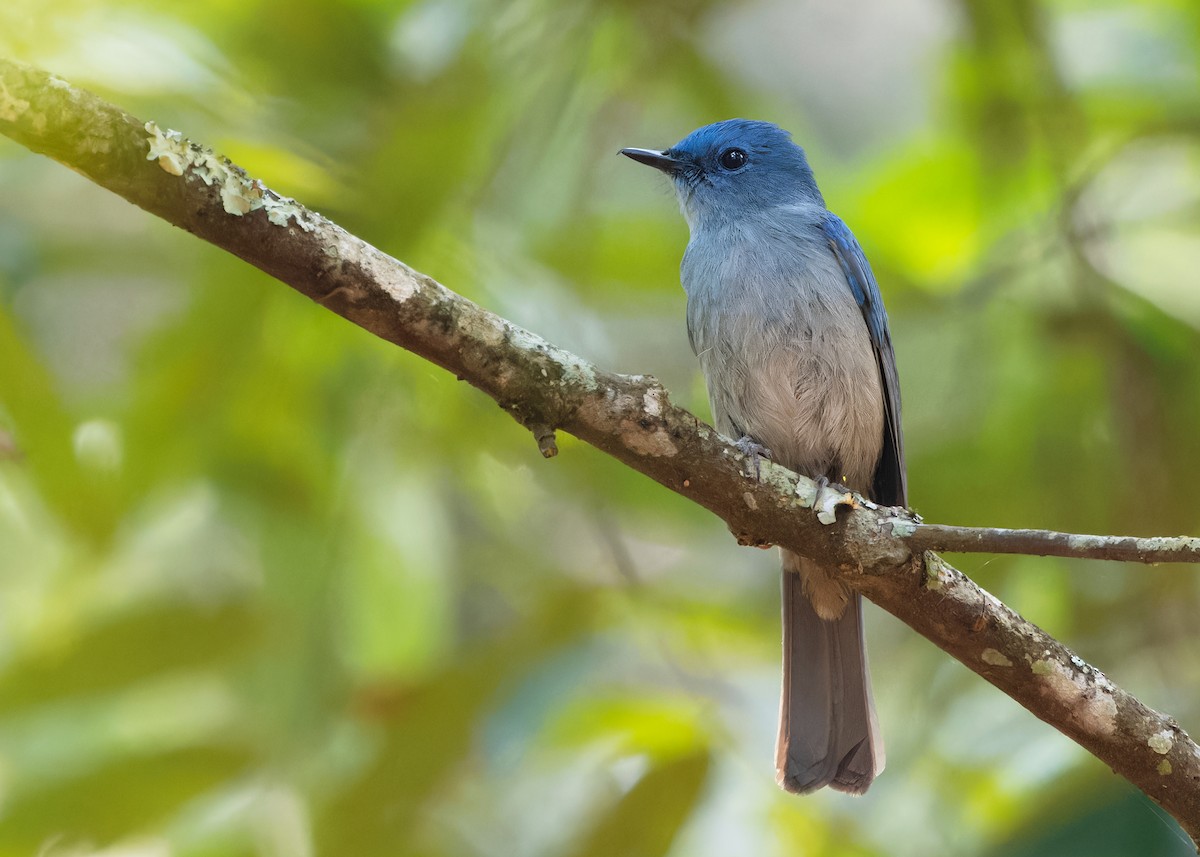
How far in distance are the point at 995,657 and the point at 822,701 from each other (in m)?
1.07

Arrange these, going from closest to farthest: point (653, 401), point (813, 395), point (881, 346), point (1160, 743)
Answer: point (653, 401) → point (1160, 743) → point (813, 395) → point (881, 346)

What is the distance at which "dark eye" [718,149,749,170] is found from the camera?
4363mm

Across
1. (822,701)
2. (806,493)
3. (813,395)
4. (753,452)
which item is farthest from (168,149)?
(822,701)

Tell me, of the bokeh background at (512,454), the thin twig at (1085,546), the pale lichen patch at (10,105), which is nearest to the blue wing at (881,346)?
the bokeh background at (512,454)

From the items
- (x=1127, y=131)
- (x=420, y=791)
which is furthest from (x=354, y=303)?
(x=1127, y=131)

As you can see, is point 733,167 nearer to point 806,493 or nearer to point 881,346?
point 881,346

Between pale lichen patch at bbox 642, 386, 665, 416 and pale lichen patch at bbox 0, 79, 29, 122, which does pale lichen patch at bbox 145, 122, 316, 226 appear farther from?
pale lichen patch at bbox 642, 386, 665, 416

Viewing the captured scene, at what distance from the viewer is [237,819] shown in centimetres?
303

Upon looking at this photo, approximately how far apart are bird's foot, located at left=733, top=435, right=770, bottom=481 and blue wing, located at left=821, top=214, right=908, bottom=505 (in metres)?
0.41

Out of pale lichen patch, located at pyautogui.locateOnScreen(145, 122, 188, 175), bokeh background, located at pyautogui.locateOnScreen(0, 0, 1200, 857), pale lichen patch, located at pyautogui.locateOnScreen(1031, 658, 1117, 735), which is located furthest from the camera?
bokeh background, located at pyautogui.locateOnScreen(0, 0, 1200, 857)

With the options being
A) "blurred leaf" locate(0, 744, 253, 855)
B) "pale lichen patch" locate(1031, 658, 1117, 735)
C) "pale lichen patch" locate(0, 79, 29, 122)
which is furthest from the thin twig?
"blurred leaf" locate(0, 744, 253, 855)

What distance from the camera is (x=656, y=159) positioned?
14.1 ft

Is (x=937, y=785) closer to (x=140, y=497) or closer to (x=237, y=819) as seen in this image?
(x=237, y=819)

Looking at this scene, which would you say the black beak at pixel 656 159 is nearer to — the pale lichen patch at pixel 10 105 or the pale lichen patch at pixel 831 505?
the pale lichen patch at pixel 831 505
